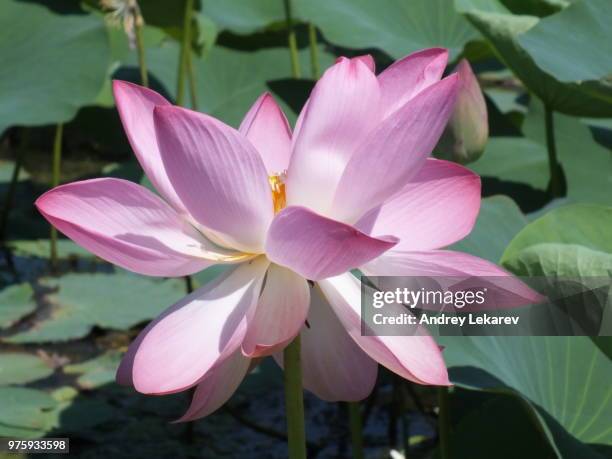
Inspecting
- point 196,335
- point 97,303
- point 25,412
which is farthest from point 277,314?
point 97,303

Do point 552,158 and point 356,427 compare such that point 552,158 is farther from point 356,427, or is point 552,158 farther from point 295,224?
point 295,224

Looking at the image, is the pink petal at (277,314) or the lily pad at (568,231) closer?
the pink petal at (277,314)

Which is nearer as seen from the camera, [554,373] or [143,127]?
[143,127]

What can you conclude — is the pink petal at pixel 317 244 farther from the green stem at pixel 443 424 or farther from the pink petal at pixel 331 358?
the green stem at pixel 443 424

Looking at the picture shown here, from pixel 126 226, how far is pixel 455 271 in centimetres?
23

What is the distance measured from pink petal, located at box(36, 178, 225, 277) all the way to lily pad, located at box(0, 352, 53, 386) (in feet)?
3.39

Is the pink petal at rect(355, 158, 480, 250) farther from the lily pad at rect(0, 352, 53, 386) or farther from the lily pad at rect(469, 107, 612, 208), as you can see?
the lily pad at rect(0, 352, 53, 386)

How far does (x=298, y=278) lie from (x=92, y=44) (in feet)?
5.21

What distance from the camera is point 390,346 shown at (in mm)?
672

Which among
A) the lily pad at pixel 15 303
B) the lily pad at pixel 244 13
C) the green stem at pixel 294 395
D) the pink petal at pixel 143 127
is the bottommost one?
the green stem at pixel 294 395

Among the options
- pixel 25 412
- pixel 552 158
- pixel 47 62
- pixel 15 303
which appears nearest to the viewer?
pixel 25 412

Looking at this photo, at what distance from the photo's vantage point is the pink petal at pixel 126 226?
681 mm

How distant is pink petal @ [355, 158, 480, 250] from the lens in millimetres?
733

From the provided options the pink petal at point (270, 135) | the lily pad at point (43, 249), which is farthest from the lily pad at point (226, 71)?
the pink petal at point (270, 135)
